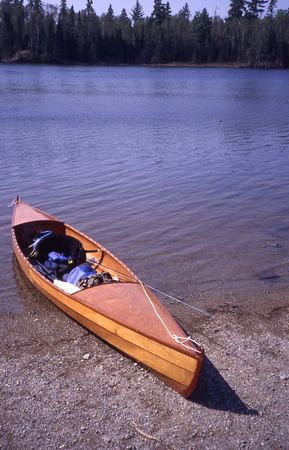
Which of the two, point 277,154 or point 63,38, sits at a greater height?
point 63,38

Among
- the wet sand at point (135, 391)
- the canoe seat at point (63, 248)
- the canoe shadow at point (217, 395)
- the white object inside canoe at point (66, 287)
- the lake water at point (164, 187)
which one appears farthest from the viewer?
the lake water at point (164, 187)

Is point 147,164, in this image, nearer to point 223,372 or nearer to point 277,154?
point 277,154

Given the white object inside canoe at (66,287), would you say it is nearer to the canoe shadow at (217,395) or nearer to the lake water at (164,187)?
the lake water at (164,187)

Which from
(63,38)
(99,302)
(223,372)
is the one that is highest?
(63,38)

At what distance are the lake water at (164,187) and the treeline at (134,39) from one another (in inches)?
3521

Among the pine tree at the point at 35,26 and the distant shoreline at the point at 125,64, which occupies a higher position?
the pine tree at the point at 35,26

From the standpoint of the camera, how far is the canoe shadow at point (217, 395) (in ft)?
19.7

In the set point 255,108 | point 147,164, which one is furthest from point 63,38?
point 147,164

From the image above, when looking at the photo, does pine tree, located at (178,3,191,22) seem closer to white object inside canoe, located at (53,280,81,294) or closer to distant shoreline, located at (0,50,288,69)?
distant shoreline, located at (0,50,288,69)

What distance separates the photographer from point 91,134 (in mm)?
25953

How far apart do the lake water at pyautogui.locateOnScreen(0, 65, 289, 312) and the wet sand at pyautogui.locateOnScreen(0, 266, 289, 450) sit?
140 centimetres

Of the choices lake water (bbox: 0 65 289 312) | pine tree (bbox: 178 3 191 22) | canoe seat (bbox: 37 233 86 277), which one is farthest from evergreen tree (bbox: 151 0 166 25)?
canoe seat (bbox: 37 233 86 277)

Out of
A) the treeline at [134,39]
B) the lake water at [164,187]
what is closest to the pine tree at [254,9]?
the treeline at [134,39]

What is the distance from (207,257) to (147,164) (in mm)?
9218
